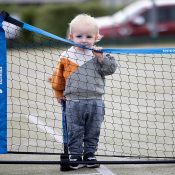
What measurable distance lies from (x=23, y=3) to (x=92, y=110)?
3295 centimetres

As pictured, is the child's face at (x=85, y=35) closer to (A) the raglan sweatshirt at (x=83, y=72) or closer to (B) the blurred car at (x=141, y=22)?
(A) the raglan sweatshirt at (x=83, y=72)

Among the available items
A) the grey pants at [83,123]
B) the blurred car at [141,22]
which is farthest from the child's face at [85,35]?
the blurred car at [141,22]

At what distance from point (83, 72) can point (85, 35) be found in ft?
1.14

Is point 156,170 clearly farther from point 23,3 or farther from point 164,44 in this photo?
point 23,3

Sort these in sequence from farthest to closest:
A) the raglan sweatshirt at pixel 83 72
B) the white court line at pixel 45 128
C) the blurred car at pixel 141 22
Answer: the blurred car at pixel 141 22 < the white court line at pixel 45 128 < the raglan sweatshirt at pixel 83 72

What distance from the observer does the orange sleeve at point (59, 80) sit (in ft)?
18.2

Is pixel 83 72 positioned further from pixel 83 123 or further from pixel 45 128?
pixel 45 128

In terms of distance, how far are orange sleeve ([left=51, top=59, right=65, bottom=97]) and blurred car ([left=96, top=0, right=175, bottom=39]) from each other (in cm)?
1694

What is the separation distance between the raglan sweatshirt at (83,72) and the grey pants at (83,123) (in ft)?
0.24

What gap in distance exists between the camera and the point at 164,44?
20.9 meters

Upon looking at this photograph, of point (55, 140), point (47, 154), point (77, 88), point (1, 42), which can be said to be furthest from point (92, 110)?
point (55, 140)

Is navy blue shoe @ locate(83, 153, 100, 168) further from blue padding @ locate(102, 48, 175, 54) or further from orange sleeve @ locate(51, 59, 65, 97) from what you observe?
blue padding @ locate(102, 48, 175, 54)

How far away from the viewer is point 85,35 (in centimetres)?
550

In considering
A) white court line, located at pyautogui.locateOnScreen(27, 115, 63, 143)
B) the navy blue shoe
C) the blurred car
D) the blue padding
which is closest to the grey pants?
the navy blue shoe
